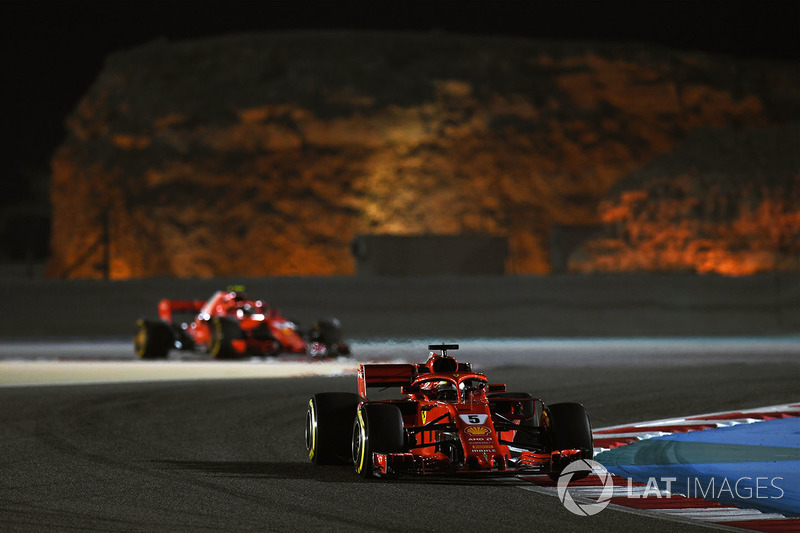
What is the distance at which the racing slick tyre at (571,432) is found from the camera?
10.9 meters

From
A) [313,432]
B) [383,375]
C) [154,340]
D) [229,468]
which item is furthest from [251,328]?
[229,468]

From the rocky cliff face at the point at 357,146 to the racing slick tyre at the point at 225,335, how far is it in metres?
30.9

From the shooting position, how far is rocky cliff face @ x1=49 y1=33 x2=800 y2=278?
5897cm

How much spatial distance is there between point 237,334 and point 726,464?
16.2 metres

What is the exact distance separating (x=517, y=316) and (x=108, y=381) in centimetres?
2261

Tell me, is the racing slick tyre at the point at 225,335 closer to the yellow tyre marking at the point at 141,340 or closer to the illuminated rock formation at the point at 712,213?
the yellow tyre marking at the point at 141,340

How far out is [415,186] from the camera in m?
59.7

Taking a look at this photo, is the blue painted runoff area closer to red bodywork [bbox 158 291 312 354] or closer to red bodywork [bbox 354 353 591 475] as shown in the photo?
red bodywork [bbox 354 353 591 475]

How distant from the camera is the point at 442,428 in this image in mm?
10719

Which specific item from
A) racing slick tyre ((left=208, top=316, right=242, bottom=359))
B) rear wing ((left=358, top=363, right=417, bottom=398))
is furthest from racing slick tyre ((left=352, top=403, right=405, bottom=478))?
racing slick tyre ((left=208, top=316, right=242, bottom=359))

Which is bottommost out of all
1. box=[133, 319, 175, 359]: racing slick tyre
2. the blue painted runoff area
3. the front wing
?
the blue painted runoff area

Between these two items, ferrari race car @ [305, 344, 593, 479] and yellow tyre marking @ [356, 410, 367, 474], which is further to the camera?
yellow tyre marking @ [356, 410, 367, 474]

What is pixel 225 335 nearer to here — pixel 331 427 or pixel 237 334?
pixel 237 334

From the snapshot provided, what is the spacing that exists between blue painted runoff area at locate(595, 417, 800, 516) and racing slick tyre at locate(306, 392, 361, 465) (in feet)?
7.56
